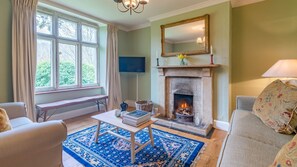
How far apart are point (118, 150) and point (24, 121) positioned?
125 cm

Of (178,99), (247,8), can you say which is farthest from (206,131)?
(247,8)

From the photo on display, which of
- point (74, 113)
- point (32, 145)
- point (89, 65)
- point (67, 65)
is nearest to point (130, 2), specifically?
point (32, 145)

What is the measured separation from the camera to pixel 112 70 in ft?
13.6

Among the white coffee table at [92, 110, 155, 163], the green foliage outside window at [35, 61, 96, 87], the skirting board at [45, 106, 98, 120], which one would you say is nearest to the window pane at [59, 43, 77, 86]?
the green foliage outside window at [35, 61, 96, 87]

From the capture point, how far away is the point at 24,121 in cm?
187

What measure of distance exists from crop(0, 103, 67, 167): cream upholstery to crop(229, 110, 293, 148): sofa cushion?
5.30 ft

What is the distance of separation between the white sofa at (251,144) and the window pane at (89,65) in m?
3.56

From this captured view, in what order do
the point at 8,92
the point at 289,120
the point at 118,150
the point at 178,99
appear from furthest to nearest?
the point at 178,99, the point at 8,92, the point at 118,150, the point at 289,120

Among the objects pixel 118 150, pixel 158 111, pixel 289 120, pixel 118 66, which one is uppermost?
pixel 118 66

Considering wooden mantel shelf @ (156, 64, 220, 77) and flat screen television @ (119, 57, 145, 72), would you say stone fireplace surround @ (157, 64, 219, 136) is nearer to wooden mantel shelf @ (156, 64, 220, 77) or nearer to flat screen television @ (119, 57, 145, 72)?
wooden mantel shelf @ (156, 64, 220, 77)

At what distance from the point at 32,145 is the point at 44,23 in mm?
2986

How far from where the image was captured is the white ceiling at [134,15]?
2900 millimetres

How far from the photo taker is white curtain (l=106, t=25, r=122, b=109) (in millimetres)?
4062

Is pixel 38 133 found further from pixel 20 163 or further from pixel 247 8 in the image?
pixel 247 8
